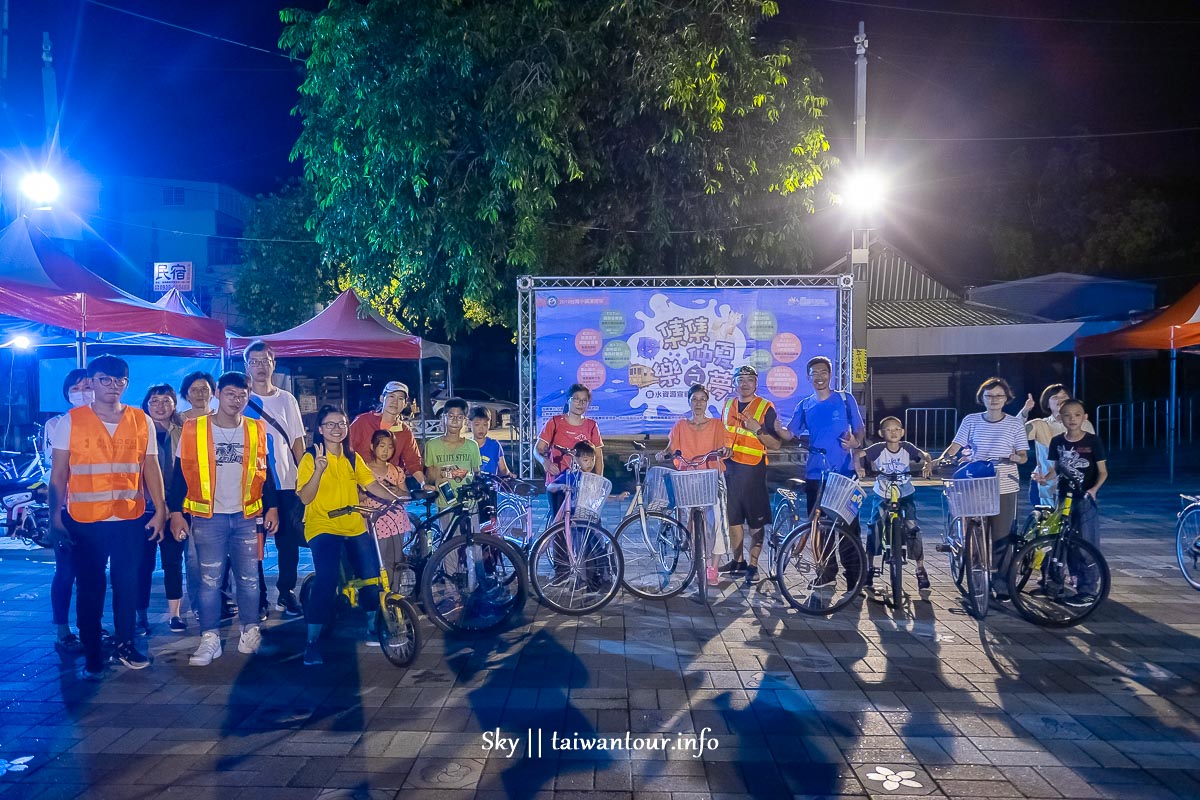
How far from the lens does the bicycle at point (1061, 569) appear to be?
5.98 meters

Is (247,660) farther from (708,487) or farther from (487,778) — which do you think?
(708,487)

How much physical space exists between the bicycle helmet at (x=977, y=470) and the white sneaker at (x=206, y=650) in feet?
17.6

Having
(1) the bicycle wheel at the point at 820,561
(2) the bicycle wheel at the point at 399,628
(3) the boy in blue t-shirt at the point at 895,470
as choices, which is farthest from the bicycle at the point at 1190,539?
(2) the bicycle wheel at the point at 399,628

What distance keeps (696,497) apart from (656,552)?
25.6 inches

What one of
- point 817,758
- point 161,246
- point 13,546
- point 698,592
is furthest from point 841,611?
point 161,246

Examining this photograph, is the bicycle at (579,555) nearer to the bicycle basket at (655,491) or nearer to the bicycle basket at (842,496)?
the bicycle basket at (655,491)

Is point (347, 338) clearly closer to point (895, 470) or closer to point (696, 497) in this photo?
point (696, 497)

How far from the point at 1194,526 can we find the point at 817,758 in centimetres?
538

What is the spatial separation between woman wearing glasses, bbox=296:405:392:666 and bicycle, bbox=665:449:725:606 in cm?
220

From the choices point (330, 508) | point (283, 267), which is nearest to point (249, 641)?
point (330, 508)

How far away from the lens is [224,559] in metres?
5.51

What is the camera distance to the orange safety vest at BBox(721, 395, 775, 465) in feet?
24.1

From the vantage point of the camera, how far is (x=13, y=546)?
9.44 meters

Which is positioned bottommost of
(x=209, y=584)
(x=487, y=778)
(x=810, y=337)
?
(x=487, y=778)
